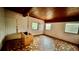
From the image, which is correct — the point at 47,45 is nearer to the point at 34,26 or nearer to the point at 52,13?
the point at 34,26

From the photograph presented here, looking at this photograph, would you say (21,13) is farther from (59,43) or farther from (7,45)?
(59,43)

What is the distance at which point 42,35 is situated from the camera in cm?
245

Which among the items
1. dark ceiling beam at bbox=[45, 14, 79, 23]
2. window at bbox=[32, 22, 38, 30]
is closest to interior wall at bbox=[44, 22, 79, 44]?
dark ceiling beam at bbox=[45, 14, 79, 23]

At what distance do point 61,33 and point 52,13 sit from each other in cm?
36

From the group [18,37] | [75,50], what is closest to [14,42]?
[18,37]

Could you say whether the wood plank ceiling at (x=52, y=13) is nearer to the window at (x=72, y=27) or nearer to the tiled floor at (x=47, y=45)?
the window at (x=72, y=27)

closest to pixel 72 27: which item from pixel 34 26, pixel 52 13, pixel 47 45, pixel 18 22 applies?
pixel 52 13

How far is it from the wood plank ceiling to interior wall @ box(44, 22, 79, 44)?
98 mm

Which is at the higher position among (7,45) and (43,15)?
(43,15)

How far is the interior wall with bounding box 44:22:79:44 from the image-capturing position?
243 centimetres

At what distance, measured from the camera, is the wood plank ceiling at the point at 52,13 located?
2.37 metres

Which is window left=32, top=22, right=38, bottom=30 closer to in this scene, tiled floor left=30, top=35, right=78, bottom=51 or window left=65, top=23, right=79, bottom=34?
tiled floor left=30, top=35, right=78, bottom=51
